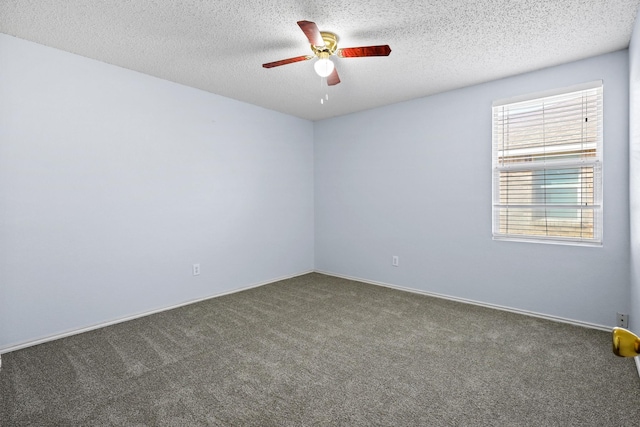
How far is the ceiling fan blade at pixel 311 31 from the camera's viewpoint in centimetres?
191

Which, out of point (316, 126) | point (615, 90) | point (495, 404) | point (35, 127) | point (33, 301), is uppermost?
point (316, 126)

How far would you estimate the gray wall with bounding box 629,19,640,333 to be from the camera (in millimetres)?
2164

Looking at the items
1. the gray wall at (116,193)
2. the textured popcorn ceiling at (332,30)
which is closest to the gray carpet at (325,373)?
the gray wall at (116,193)

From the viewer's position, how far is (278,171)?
4.65 m

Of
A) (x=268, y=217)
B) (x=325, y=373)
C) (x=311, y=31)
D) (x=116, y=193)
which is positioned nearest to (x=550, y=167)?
(x=311, y=31)

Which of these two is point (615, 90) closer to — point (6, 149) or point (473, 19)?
point (473, 19)

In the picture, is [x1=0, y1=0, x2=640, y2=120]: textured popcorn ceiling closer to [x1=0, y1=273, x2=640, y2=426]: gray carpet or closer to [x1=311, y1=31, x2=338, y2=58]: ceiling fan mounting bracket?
[x1=311, y1=31, x2=338, y2=58]: ceiling fan mounting bracket

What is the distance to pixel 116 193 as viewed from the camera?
305 cm

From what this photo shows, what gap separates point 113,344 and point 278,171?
113 inches

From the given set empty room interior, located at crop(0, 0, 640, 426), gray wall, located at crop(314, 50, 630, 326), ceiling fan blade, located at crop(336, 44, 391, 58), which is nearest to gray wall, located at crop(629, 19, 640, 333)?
empty room interior, located at crop(0, 0, 640, 426)

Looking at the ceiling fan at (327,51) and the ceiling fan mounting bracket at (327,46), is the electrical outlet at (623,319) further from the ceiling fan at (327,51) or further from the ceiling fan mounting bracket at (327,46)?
the ceiling fan mounting bracket at (327,46)

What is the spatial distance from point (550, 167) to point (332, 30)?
2.48 m

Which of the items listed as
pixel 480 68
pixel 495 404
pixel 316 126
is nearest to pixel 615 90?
pixel 480 68

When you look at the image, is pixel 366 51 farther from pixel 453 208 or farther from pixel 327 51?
pixel 453 208
